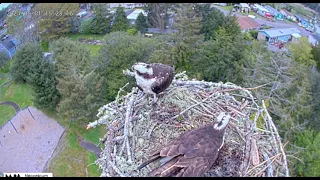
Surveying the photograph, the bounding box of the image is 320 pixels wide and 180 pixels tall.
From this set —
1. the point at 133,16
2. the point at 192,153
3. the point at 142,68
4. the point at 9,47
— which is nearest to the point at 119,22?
the point at 133,16

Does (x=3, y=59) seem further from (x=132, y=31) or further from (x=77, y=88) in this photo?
(x=77, y=88)

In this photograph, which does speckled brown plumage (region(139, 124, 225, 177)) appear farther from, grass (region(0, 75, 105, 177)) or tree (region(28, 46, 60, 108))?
tree (region(28, 46, 60, 108))

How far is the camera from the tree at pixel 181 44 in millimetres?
13367

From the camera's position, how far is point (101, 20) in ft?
77.3

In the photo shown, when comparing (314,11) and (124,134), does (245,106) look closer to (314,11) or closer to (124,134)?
(124,134)

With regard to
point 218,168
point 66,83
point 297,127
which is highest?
point 218,168

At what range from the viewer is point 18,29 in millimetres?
20609

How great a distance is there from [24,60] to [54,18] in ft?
23.3

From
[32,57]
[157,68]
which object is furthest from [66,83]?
[157,68]

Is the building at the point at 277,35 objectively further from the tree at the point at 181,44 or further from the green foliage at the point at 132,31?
the tree at the point at 181,44

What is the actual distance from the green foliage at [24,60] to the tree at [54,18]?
5.48 m

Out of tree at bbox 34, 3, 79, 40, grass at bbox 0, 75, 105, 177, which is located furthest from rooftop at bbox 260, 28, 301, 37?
grass at bbox 0, 75, 105, 177

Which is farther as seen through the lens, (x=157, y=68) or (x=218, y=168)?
(x=157, y=68)

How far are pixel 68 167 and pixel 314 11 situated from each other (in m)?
30.9
